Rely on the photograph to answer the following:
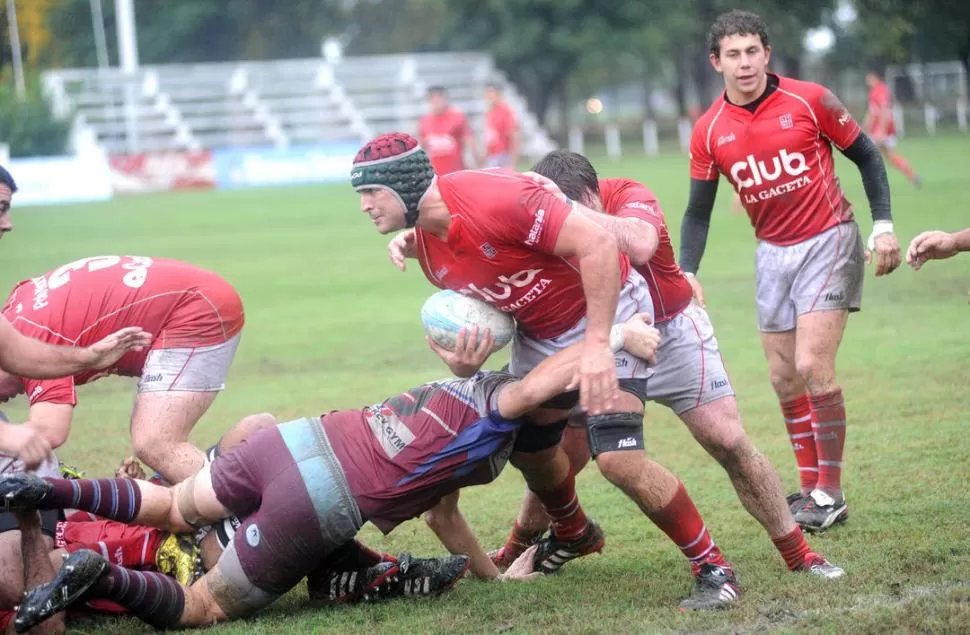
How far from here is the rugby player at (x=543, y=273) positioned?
490 cm

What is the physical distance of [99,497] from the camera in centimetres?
519

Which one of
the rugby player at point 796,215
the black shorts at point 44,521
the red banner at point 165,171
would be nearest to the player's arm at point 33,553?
the black shorts at point 44,521

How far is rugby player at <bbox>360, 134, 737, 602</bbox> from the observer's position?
16.1 ft

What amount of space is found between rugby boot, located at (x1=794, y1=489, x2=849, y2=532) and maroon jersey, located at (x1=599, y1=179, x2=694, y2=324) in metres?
1.22

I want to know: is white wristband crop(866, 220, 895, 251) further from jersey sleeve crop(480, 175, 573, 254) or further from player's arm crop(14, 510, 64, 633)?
player's arm crop(14, 510, 64, 633)

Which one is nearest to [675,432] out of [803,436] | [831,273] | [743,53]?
[803,436]

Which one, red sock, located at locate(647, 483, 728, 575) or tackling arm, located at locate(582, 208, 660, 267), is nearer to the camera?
red sock, located at locate(647, 483, 728, 575)

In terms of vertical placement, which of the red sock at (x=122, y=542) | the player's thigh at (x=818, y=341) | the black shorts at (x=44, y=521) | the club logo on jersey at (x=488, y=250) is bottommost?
the red sock at (x=122, y=542)

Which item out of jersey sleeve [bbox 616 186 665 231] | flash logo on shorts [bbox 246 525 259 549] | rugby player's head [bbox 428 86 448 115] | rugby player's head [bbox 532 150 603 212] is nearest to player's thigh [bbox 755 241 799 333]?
jersey sleeve [bbox 616 186 665 231]

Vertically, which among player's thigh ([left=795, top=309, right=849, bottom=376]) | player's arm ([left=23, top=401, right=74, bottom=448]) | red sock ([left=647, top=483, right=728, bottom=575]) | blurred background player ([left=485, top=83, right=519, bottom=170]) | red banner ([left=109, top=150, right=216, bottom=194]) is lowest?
red banner ([left=109, top=150, right=216, bottom=194])

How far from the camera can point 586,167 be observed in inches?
224

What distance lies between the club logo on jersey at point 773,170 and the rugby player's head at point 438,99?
55.0 feet

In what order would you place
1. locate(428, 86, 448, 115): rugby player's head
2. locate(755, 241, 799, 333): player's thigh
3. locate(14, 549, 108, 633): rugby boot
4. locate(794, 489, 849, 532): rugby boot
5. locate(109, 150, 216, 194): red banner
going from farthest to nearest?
locate(109, 150, 216, 194): red banner → locate(428, 86, 448, 115): rugby player's head → locate(755, 241, 799, 333): player's thigh → locate(794, 489, 849, 532): rugby boot → locate(14, 549, 108, 633): rugby boot

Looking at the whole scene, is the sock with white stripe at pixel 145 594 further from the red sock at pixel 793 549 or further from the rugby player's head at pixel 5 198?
the red sock at pixel 793 549
